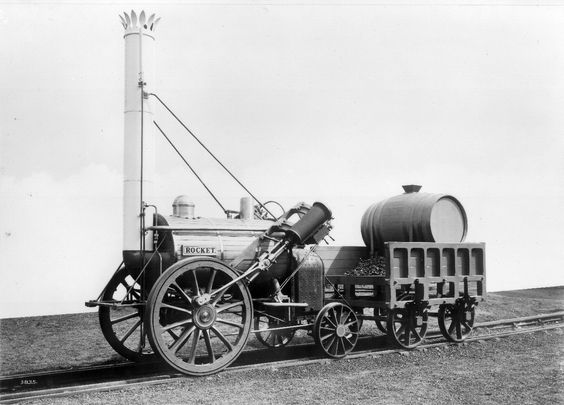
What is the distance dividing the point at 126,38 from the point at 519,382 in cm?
737

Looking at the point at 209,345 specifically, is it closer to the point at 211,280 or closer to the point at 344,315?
the point at 211,280

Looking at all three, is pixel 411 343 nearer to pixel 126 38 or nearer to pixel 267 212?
pixel 267 212

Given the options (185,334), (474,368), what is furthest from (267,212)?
(474,368)

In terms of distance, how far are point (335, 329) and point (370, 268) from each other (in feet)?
5.64

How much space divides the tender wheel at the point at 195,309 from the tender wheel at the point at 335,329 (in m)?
1.32

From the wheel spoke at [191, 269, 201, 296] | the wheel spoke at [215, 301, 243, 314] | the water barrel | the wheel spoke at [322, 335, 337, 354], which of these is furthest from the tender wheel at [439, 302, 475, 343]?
the wheel spoke at [191, 269, 201, 296]

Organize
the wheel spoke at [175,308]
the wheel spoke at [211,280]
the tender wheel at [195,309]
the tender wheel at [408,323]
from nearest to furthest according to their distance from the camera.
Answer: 1. the tender wheel at [195,309]
2. the wheel spoke at [175,308]
3. the wheel spoke at [211,280]
4. the tender wheel at [408,323]

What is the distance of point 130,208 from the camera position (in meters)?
9.10

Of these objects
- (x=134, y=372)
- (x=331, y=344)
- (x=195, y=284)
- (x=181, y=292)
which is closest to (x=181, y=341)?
(x=181, y=292)

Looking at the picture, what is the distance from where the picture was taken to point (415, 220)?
10.7 metres

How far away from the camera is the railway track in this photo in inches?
289

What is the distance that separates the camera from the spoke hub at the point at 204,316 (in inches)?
328

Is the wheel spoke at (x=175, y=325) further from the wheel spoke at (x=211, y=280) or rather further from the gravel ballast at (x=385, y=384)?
the gravel ballast at (x=385, y=384)

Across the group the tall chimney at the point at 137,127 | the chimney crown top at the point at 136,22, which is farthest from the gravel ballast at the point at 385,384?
the chimney crown top at the point at 136,22
